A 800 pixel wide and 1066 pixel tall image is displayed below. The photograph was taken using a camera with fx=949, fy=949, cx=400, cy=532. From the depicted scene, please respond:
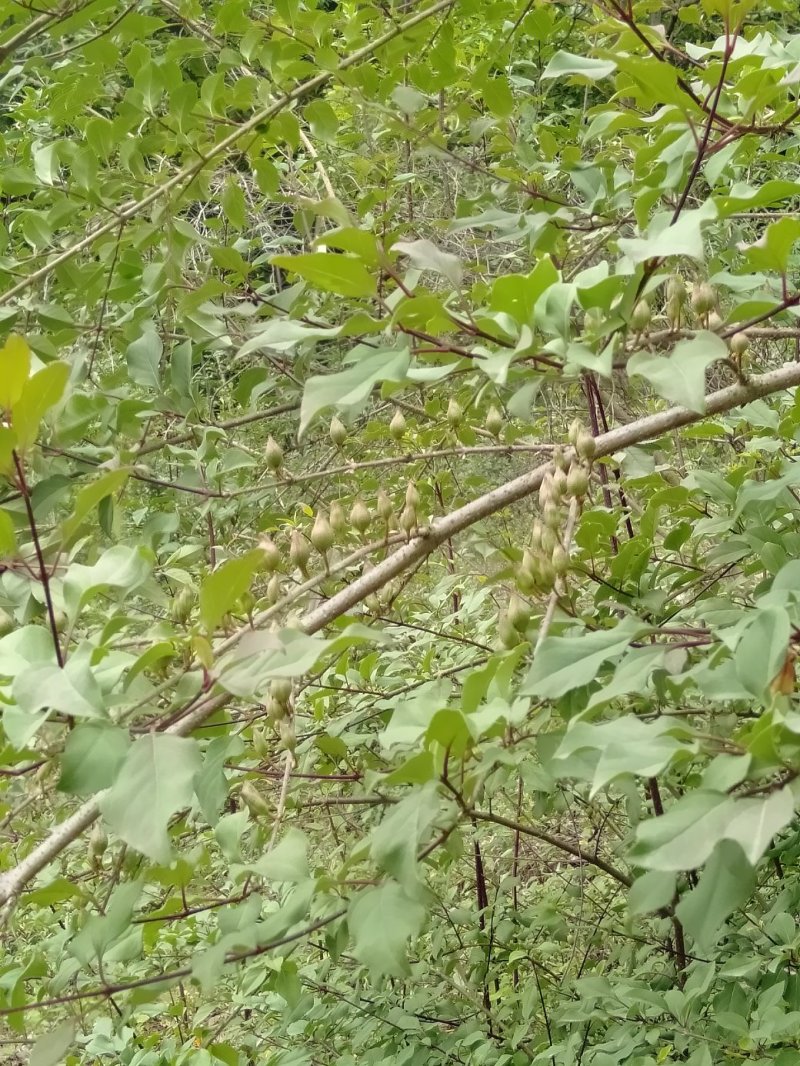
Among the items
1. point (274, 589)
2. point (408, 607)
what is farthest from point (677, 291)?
point (408, 607)

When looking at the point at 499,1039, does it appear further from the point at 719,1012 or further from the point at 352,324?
the point at 352,324

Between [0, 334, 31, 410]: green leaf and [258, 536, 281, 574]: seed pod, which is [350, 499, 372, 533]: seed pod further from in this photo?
[0, 334, 31, 410]: green leaf

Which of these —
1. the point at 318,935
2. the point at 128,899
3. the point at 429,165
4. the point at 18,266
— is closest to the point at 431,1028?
the point at 318,935

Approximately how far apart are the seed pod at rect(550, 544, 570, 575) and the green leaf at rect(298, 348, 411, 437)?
0.48 feet

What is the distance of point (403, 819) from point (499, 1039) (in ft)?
2.82

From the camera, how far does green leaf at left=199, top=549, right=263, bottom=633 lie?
0.53m

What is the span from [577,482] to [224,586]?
0.23 meters

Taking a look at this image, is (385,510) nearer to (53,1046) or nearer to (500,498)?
(500,498)

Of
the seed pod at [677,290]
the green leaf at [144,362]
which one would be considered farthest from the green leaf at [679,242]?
the green leaf at [144,362]

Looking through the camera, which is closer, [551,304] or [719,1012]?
[551,304]

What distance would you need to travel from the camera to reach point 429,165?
9.68ft

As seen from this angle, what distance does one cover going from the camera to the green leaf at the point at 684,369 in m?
0.49

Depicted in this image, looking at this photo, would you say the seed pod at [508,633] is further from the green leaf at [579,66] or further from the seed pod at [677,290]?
the green leaf at [579,66]

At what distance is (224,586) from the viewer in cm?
54
